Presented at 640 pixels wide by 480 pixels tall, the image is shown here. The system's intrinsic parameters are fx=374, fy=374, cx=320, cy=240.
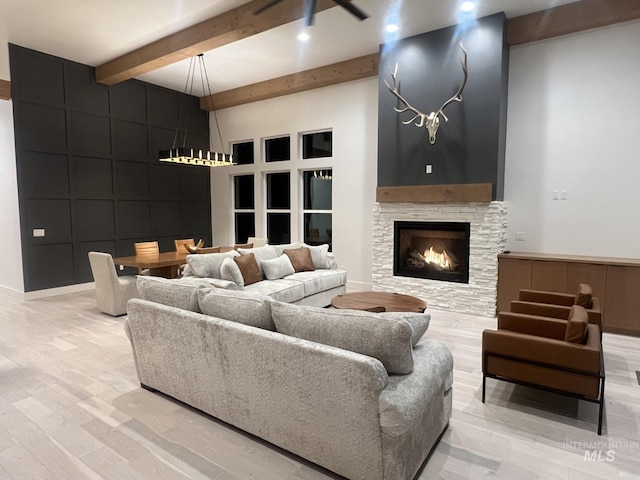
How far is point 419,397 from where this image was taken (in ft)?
6.06

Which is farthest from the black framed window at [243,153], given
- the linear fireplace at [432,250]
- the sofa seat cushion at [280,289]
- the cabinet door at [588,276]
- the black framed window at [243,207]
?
Result: the cabinet door at [588,276]

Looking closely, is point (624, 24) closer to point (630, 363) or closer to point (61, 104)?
point (630, 363)

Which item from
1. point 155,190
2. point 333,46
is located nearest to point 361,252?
point 333,46

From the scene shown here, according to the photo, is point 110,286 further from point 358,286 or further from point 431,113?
point 431,113

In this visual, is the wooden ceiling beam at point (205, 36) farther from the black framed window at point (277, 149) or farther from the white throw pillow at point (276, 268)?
the white throw pillow at point (276, 268)

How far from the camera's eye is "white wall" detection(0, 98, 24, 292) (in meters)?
5.76

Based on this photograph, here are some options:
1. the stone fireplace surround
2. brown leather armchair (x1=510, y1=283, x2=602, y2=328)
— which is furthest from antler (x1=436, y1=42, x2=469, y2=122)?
brown leather armchair (x1=510, y1=283, x2=602, y2=328)

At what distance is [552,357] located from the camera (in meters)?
2.49

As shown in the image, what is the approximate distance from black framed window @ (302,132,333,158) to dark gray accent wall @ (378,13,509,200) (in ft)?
5.13

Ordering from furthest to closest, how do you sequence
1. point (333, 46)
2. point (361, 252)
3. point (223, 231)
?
point (223, 231)
point (361, 252)
point (333, 46)

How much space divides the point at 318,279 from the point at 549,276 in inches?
114

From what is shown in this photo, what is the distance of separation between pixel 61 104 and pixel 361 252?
5.54 m

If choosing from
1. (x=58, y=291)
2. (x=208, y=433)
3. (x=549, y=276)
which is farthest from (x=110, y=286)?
(x=549, y=276)

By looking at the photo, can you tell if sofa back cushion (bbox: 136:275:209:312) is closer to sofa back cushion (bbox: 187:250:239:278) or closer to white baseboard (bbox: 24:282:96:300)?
sofa back cushion (bbox: 187:250:239:278)
